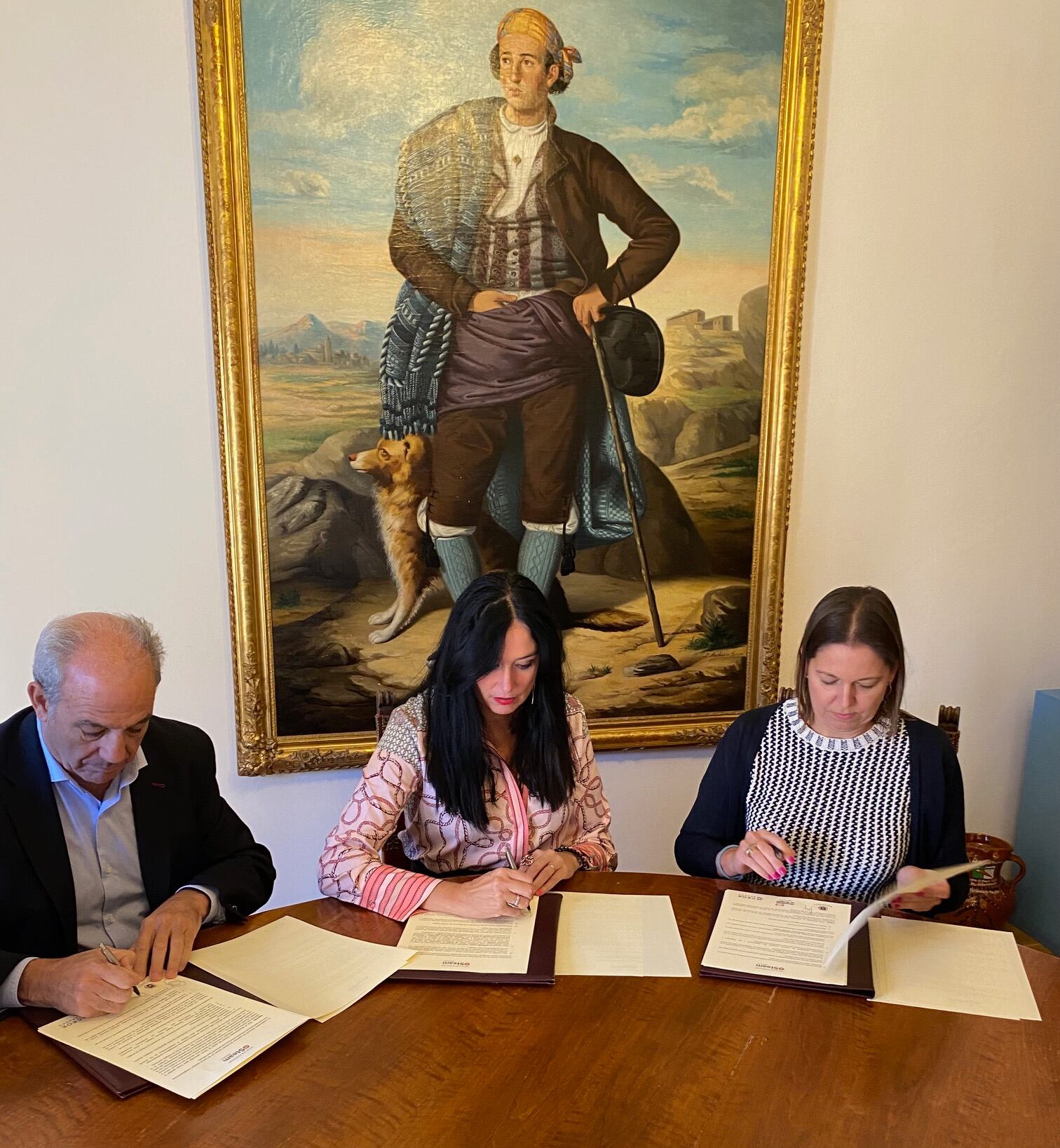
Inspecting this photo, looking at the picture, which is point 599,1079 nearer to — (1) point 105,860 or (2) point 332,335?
(1) point 105,860

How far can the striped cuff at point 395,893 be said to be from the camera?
1809mm

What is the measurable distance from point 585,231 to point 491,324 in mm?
384

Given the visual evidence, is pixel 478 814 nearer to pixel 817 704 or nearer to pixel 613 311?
pixel 817 704

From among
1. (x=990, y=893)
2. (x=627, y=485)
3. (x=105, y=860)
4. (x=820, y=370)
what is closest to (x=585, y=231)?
(x=627, y=485)

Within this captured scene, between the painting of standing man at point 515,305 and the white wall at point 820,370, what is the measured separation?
1.88ft

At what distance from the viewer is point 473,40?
259 cm

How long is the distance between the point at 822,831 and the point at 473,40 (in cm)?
222

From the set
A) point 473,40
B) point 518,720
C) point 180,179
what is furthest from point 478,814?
point 473,40

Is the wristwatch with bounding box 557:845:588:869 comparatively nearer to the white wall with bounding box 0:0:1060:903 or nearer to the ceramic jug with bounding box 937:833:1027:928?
the white wall with bounding box 0:0:1060:903

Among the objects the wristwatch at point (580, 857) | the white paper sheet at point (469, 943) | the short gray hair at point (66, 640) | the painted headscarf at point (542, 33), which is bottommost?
the wristwatch at point (580, 857)

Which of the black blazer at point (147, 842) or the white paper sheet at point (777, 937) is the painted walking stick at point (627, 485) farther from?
the black blazer at point (147, 842)

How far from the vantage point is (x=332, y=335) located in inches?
104

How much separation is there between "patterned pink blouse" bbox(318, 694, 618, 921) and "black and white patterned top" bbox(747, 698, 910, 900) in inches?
15.2

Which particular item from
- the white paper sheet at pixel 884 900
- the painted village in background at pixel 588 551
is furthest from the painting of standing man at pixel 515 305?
the white paper sheet at pixel 884 900
